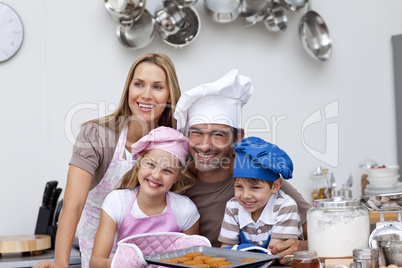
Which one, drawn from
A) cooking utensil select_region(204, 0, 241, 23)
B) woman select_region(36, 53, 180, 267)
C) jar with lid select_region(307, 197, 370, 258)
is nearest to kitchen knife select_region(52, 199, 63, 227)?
woman select_region(36, 53, 180, 267)

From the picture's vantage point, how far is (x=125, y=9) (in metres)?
2.41

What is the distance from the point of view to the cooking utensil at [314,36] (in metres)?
2.92

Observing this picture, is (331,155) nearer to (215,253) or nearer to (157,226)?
(157,226)

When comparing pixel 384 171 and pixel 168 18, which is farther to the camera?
pixel 384 171

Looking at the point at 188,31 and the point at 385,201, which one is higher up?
the point at 188,31

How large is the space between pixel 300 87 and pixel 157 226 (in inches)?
70.8

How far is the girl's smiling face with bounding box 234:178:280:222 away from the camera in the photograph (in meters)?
1.35

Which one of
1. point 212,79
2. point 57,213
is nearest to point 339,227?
point 57,213

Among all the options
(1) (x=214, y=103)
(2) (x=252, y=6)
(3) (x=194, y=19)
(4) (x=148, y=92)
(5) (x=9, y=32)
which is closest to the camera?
(1) (x=214, y=103)

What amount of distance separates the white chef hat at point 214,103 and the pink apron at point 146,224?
0.26 metres

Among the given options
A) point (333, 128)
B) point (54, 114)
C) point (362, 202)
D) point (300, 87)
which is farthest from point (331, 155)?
point (362, 202)

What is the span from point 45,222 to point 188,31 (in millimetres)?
1118

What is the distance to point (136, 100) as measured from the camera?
5.47ft

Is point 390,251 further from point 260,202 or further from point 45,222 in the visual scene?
point 45,222
